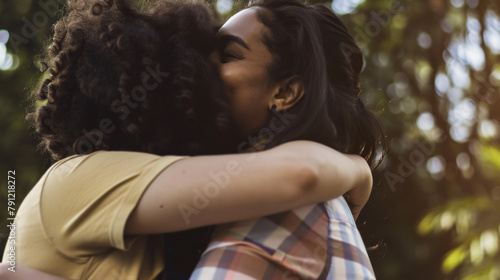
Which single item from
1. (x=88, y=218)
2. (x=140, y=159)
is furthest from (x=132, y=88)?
(x=88, y=218)

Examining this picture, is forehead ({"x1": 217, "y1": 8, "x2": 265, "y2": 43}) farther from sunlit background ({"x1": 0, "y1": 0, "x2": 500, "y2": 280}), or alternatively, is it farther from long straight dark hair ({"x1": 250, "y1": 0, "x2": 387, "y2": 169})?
sunlit background ({"x1": 0, "y1": 0, "x2": 500, "y2": 280})

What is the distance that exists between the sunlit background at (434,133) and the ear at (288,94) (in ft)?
6.85

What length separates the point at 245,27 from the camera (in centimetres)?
144

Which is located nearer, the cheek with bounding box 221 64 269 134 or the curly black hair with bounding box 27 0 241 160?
the curly black hair with bounding box 27 0 241 160

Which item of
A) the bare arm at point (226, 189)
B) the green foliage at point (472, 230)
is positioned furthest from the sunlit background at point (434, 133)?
the bare arm at point (226, 189)

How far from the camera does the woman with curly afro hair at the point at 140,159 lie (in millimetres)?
960

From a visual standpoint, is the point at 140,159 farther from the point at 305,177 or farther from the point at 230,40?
the point at 230,40

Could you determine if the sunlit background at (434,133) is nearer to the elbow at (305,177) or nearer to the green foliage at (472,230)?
the green foliage at (472,230)

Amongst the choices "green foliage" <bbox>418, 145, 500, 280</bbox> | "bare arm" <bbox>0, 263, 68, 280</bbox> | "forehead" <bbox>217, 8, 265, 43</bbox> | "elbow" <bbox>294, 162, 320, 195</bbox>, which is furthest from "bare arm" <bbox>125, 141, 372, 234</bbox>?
"green foliage" <bbox>418, 145, 500, 280</bbox>

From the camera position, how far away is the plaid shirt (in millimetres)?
1009

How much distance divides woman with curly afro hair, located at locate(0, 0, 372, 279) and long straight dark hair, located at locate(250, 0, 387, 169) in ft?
0.45

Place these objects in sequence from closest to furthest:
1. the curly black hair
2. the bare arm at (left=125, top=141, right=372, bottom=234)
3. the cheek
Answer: the bare arm at (left=125, top=141, right=372, bottom=234), the curly black hair, the cheek

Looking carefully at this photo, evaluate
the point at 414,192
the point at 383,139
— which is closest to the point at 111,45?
the point at 383,139

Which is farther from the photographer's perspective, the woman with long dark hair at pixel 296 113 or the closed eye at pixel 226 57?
the closed eye at pixel 226 57
